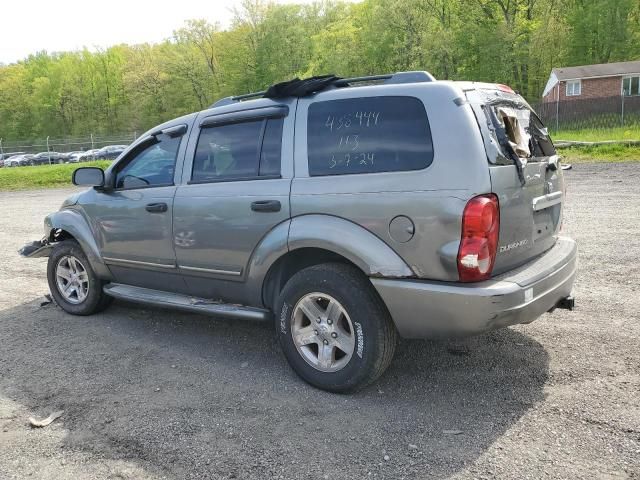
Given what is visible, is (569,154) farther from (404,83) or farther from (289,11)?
(289,11)

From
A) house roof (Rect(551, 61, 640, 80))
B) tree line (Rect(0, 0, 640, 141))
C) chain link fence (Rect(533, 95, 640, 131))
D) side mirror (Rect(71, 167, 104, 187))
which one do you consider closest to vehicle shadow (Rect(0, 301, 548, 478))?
side mirror (Rect(71, 167, 104, 187))

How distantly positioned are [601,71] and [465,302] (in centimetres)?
4574

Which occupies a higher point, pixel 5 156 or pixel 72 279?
pixel 5 156

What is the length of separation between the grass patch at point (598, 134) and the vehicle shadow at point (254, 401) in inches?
760

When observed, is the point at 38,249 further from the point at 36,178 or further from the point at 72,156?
the point at 72,156

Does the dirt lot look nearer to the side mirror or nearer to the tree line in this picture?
the side mirror

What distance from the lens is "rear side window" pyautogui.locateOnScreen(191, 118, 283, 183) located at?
397 centimetres

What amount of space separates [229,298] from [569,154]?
17.2m

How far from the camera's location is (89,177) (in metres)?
5.01

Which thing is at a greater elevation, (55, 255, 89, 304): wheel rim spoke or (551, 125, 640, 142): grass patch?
(551, 125, 640, 142): grass patch

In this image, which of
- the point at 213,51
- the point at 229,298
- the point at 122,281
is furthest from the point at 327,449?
the point at 213,51

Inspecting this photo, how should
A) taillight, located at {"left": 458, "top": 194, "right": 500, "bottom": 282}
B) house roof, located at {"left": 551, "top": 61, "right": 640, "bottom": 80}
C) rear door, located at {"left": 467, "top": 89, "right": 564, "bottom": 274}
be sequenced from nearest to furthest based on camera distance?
taillight, located at {"left": 458, "top": 194, "right": 500, "bottom": 282}
rear door, located at {"left": 467, "top": 89, "right": 564, "bottom": 274}
house roof, located at {"left": 551, "top": 61, "right": 640, "bottom": 80}

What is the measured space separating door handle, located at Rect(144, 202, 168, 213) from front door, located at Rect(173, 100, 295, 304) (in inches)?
5.2

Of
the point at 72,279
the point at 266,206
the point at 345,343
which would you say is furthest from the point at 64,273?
the point at 345,343
